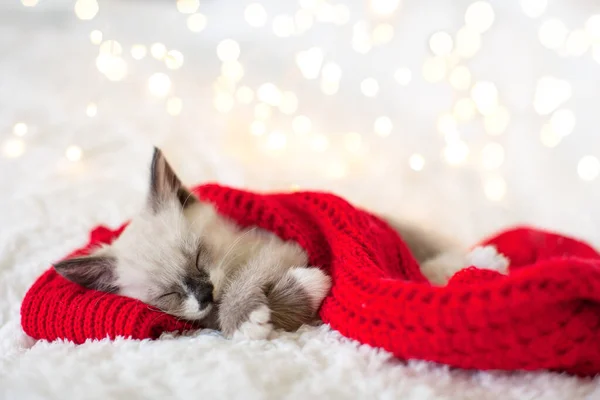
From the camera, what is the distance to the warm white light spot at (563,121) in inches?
60.2

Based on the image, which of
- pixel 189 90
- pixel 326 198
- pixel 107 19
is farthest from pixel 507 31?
pixel 107 19

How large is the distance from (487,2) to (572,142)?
49 centimetres

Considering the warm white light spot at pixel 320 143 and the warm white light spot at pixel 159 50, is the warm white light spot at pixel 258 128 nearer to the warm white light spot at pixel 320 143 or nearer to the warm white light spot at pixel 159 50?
the warm white light spot at pixel 320 143

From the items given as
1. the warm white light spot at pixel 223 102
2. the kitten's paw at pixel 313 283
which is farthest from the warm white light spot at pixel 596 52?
the warm white light spot at pixel 223 102

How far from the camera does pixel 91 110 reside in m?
1.84

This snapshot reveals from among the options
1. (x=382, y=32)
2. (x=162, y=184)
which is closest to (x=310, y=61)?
(x=382, y=32)

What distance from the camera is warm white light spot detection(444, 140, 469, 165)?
170 cm

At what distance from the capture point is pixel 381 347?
0.83 metres

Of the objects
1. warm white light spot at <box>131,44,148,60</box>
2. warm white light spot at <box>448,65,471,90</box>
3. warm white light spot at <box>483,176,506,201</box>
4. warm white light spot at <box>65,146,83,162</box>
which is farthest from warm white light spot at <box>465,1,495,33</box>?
warm white light spot at <box>65,146,83,162</box>

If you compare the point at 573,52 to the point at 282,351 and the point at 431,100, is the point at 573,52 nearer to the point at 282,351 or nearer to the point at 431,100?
the point at 431,100

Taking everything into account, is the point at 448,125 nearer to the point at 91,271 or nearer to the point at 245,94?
the point at 245,94

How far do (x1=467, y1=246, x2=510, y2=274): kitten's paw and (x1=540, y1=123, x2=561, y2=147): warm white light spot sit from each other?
0.57 metres

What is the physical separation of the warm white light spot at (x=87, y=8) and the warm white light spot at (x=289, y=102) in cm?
67

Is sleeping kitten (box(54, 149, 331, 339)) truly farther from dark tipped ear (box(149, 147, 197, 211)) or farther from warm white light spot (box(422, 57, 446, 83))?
warm white light spot (box(422, 57, 446, 83))
